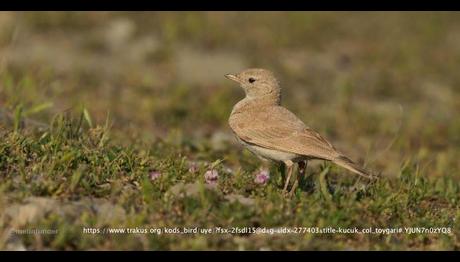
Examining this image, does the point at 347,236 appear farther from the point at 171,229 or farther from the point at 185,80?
the point at 185,80

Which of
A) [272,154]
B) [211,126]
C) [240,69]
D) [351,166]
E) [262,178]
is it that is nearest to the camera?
[351,166]

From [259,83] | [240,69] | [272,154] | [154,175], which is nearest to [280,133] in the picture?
[272,154]

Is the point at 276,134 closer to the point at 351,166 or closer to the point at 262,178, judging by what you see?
the point at 262,178

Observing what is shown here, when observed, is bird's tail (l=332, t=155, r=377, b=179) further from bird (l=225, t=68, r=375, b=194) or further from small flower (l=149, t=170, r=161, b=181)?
small flower (l=149, t=170, r=161, b=181)

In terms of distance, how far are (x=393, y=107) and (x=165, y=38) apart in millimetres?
4565

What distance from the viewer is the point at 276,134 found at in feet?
25.0

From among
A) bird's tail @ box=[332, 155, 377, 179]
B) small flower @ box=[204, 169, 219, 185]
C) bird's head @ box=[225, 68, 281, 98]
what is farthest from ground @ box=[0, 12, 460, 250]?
bird's head @ box=[225, 68, 281, 98]

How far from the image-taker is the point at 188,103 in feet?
41.3

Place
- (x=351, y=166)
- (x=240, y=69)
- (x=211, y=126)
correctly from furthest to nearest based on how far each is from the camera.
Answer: (x=240, y=69) < (x=211, y=126) < (x=351, y=166)

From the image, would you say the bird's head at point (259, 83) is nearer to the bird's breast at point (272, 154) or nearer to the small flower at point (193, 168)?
the bird's breast at point (272, 154)

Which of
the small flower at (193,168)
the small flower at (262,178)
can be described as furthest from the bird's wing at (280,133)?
the small flower at (193,168)

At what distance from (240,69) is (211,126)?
2565mm

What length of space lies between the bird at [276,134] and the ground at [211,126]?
24 centimetres

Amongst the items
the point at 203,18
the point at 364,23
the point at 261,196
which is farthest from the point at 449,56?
the point at 261,196
